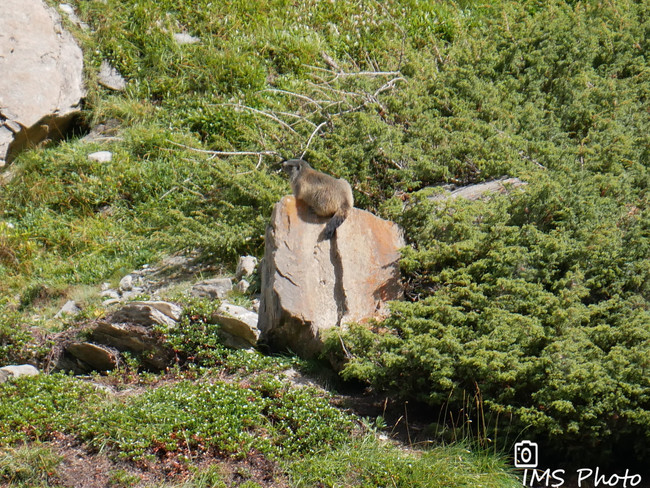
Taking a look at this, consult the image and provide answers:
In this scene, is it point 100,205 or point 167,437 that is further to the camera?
point 100,205

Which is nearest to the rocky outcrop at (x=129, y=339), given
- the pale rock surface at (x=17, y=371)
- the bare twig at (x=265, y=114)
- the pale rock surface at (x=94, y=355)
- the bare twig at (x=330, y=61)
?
the pale rock surface at (x=94, y=355)

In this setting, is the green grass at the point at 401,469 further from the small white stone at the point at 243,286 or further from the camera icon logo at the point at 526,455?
the small white stone at the point at 243,286

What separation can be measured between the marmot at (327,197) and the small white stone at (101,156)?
391 cm

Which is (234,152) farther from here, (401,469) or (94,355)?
(401,469)

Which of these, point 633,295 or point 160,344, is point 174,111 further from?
point 633,295

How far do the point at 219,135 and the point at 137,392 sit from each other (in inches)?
204

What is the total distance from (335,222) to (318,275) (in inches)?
24.1

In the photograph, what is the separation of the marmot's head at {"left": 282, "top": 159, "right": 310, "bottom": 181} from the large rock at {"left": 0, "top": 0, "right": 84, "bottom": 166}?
164 inches

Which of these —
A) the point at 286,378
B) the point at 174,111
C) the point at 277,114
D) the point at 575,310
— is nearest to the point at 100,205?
the point at 174,111

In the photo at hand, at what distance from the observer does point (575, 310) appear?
6.13 metres

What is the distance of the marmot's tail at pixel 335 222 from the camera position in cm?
754

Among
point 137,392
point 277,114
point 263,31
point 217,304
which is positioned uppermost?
point 263,31

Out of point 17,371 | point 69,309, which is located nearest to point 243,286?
point 69,309

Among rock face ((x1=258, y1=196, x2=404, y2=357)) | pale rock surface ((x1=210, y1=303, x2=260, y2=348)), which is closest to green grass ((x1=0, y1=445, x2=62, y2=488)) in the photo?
pale rock surface ((x1=210, y1=303, x2=260, y2=348))
